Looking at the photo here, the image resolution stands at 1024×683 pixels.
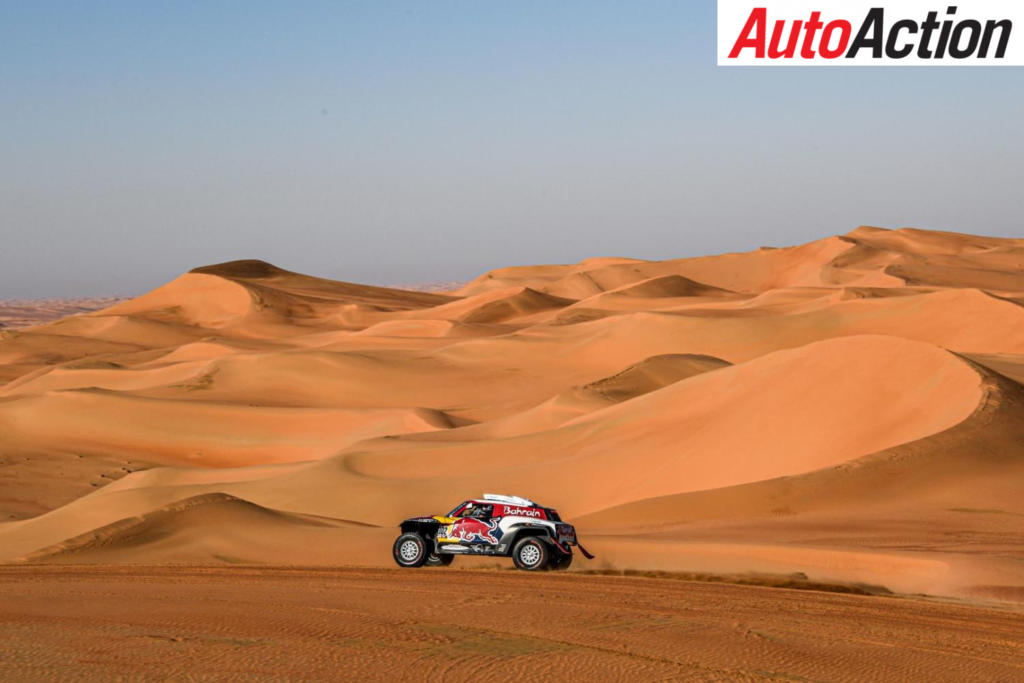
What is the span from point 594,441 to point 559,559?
13742 millimetres

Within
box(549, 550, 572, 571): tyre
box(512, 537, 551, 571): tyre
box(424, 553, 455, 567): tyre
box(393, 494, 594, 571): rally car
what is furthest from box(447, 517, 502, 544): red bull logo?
box(549, 550, 572, 571): tyre

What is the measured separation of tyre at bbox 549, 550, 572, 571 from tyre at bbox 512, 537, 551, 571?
72mm

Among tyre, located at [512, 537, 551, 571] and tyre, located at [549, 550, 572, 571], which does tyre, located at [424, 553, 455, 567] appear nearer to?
tyre, located at [512, 537, 551, 571]

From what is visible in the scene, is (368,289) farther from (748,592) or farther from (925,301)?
(748,592)

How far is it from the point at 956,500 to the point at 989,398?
469 cm

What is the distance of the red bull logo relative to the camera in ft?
48.2

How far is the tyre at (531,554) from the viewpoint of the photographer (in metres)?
14.5

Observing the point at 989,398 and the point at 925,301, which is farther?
the point at 925,301

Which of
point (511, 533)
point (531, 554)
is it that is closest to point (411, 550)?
point (511, 533)

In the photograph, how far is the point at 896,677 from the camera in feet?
29.6

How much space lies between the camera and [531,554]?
14.6 metres

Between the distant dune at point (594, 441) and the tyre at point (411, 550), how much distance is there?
1416mm

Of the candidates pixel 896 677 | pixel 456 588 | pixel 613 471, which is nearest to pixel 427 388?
pixel 613 471

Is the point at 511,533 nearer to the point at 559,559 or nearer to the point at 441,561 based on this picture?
the point at 559,559
